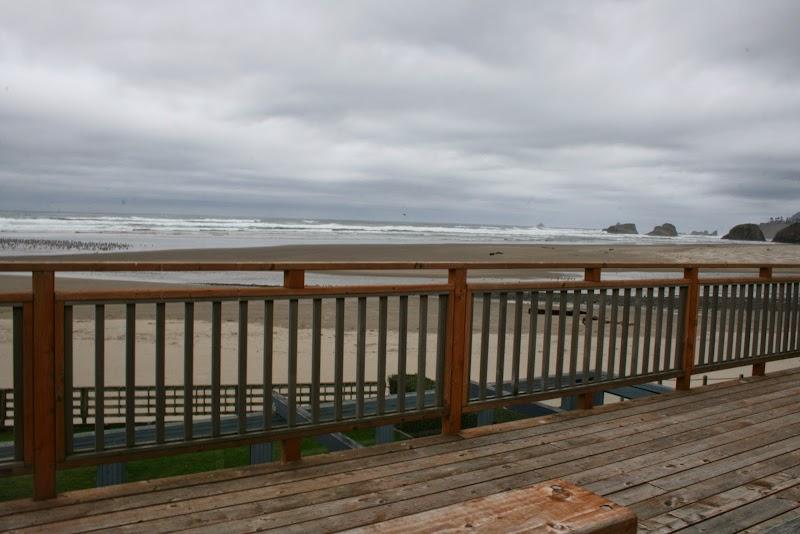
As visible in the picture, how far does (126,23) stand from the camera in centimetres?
1564

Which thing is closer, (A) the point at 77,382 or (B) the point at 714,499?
(B) the point at 714,499

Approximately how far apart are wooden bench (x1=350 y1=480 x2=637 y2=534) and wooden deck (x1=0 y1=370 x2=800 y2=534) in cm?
80

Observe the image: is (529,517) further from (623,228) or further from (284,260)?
(623,228)

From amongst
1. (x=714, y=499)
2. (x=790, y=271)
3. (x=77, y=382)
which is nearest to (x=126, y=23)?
(x=77, y=382)

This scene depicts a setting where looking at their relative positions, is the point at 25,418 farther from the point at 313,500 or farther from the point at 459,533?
the point at 459,533

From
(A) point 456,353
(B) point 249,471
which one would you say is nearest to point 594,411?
(A) point 456,353

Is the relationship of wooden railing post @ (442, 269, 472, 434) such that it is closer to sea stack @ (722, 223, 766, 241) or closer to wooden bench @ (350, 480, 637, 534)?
wooden bench @ (350, 480, 637, 534)

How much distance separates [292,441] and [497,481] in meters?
1.13

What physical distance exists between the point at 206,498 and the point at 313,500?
50 cm

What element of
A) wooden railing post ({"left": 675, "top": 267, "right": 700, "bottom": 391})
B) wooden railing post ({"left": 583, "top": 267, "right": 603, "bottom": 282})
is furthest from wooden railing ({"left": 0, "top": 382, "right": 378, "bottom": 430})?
wooden railing post ({"left": 675, "top": 267, "right": 700, "bottom": 391})

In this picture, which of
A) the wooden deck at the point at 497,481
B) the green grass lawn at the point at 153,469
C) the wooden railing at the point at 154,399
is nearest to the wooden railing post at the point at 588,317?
the wooden deck at the point at 497,481

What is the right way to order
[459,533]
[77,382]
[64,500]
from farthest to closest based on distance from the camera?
1. [77,382]
2. [64,500]
3. [459,533]

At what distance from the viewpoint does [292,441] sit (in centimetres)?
345

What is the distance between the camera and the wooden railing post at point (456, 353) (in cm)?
386
